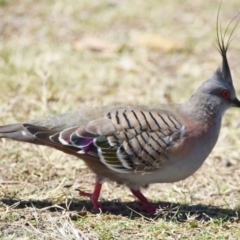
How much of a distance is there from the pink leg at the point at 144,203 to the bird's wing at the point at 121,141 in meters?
0.28

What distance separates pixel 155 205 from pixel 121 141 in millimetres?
683

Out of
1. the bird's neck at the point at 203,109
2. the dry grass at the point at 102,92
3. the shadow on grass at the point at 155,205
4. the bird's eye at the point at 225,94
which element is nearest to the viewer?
the dry grass at the point at 102,92

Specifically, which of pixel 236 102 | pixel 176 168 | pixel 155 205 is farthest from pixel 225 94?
pixel 155 205

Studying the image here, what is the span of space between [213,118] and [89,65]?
328 cm

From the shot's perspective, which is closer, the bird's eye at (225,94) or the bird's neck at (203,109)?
the bird's neck at (203,109)

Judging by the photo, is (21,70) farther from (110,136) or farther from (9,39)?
(110,136)

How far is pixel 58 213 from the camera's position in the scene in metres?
5.06

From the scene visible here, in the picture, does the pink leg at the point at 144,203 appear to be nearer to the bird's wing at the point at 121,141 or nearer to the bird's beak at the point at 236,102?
the bird's wing at the point at 121,141

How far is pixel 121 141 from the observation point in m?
5.15

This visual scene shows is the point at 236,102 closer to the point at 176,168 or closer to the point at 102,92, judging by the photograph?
the point at 176,168

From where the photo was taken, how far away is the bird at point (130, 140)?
→ 514 cm

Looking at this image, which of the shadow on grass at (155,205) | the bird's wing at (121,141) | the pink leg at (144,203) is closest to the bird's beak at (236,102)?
the bird's wing at (121,141)

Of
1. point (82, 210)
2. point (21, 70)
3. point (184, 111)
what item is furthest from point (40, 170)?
point (21, 70)

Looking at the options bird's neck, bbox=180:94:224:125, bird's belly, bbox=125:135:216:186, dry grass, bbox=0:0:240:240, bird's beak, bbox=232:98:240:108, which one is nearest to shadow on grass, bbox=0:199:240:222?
dry grass, bbox=0:0:240:240
